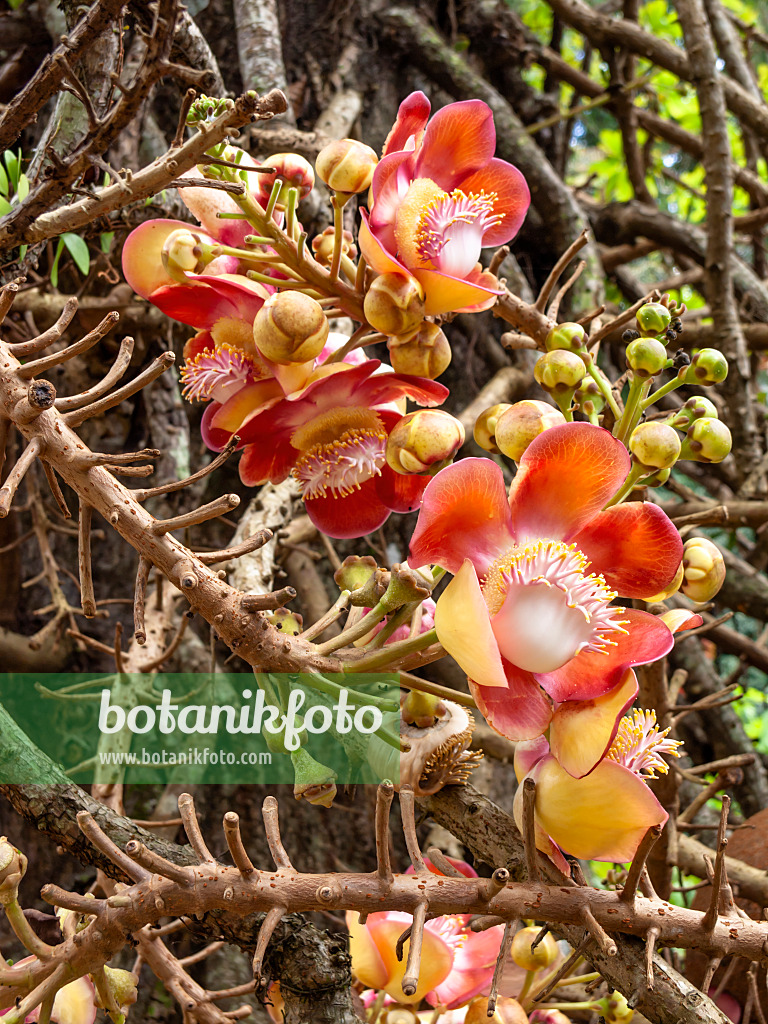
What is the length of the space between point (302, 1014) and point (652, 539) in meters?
0.46

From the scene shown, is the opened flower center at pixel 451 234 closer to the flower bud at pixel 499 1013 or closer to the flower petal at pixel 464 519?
the flower petal at pixel 464 519

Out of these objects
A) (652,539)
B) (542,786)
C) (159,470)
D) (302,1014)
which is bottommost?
(302,1014)

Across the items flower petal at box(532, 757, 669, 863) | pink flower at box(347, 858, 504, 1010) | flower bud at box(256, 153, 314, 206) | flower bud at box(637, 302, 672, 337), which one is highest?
flower bud at box(256, 153, 314, 206)

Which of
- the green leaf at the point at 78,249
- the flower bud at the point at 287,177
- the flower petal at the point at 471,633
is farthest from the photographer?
the green leaf at the point at 78,249

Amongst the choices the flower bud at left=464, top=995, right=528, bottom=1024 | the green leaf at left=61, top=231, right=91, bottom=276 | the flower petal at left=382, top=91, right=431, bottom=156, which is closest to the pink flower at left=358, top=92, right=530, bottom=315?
the flower petal at left=382, top=91, right=431, bottom=156

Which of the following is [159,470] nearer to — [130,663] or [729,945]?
[130,663]

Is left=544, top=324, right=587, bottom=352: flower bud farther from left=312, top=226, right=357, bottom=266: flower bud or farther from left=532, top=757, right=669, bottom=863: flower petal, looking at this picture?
left=532, top=757, right=669, bottom=863: flower petal

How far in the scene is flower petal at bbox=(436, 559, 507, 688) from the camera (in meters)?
0.52

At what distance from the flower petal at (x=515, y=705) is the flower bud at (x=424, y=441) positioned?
161 mm

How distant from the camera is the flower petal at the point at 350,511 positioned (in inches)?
30.4

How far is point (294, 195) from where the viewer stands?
68cm

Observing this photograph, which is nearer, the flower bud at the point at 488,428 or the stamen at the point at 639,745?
the stamen at the point at 639,745

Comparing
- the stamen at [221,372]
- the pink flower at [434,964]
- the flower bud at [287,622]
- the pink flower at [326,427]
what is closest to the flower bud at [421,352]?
the pink flower at [326,427]

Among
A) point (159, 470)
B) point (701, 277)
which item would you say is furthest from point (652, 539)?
point (701, 277)
